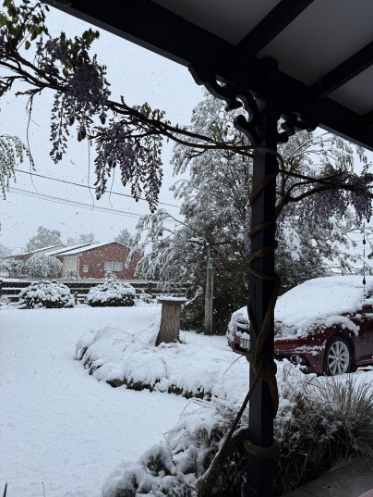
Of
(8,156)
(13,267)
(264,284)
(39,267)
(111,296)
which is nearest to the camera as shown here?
(264,284)

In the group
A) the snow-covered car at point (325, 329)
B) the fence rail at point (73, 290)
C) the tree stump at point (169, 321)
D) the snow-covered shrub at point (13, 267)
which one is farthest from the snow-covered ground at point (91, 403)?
the snow-covered shrub at point (13, 267)

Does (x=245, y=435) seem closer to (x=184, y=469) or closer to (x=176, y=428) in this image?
(x=184, y=469)

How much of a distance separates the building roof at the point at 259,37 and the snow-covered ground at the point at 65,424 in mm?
1977

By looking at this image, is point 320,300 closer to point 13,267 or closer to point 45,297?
point 45,297

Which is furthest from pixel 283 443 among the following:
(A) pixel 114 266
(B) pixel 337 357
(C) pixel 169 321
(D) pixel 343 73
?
(A) pixel 114 266

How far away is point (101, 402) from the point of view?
10.8ft

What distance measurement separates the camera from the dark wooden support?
4.82ft

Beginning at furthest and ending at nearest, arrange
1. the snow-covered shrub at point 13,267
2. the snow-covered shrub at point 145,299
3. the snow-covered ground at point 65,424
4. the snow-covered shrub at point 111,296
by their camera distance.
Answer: the snow-covered shrub at point 13,267 < the snow-covered shrub at point 145,299 < the snow-covered shrub at point 111,296 < the snow-covered ground at point 65,424

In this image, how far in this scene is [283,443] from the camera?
1741 mm

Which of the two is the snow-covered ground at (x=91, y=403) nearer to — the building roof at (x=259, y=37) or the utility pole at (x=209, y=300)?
the utility pole at (x=209, y=300)

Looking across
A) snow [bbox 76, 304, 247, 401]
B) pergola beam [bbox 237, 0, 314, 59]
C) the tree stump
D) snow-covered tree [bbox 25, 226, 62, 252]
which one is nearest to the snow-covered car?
snow [bbox 76, 304, 247, 401]

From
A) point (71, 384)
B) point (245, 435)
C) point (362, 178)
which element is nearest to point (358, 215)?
point (362, 178)

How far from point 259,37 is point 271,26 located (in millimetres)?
58

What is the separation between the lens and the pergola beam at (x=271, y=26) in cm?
122
